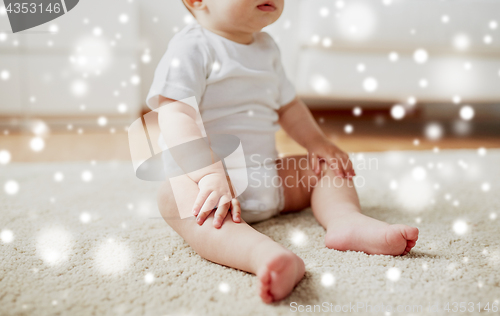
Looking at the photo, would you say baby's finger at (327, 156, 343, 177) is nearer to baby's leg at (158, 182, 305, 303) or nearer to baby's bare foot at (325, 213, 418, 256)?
baby's bare foot at (325, 213, 418, 256)

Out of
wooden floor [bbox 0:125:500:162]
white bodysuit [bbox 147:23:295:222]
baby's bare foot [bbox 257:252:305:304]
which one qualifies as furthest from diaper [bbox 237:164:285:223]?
wooden floor [bbox 0:125:500:162]

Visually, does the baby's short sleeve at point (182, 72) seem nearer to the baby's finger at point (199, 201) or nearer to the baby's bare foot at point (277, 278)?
the baby's finger at point (199, 201)

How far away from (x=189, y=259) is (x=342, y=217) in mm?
229

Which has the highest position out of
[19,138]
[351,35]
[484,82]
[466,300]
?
[466,300]

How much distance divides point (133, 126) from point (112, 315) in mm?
478

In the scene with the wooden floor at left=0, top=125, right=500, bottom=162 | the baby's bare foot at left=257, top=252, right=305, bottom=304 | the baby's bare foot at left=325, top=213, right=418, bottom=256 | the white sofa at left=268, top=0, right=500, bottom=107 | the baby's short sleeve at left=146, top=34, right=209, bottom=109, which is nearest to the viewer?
the baby's bare foot at left=257, top=252, right=305, bottom=304

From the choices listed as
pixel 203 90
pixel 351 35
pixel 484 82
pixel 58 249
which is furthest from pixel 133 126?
pixel 484 82

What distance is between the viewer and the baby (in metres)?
0.51

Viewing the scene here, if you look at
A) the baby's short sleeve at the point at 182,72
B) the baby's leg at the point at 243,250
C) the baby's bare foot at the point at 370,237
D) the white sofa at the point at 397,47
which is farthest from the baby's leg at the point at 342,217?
the white sofa at the point at 397,47

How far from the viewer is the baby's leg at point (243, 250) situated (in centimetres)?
40

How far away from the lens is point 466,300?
40 cm

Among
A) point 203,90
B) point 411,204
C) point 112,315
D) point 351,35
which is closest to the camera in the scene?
point 112,315

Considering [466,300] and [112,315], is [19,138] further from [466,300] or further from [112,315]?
[466,300]

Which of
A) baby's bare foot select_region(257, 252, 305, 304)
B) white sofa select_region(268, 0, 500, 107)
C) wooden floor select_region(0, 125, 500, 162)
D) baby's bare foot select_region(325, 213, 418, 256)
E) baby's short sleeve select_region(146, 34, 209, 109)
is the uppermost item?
baby's short sleeve select_region(146, 34, 209, 109)
